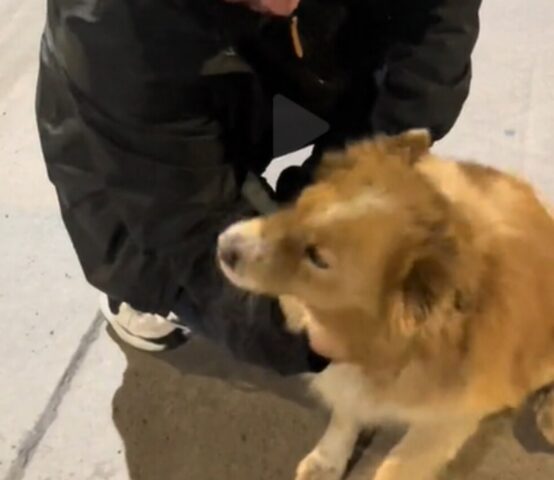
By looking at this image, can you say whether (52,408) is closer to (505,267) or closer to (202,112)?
(202,112)

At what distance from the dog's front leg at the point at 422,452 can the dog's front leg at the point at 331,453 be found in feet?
0.24

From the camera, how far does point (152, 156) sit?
1.18m

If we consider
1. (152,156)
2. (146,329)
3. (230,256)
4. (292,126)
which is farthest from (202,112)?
(146,329)

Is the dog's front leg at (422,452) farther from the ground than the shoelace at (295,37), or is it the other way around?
the shoelace at (295,37)

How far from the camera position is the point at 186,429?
4.99 feet

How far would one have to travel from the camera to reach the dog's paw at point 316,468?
1436mm

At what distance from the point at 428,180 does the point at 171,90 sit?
12.6 inches

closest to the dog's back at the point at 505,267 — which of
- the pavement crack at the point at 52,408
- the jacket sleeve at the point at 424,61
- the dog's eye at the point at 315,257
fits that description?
the dog's eye at the point at 315,257

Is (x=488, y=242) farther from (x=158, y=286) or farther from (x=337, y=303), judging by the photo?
(x=158, y=286)

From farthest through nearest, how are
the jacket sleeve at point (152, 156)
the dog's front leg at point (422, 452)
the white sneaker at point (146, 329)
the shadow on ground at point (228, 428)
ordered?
the white sneaker at point (146, 329) → the shadow on ground at point (228, 428) → the dog's front leg at point (422, 452) → the jacket sleeve at point (152, 156)

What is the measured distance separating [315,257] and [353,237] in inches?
2.5

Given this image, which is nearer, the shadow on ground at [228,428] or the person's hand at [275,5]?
the person's hand at [275,5]

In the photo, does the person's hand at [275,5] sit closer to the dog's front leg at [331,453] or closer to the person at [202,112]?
the person at [202,112]

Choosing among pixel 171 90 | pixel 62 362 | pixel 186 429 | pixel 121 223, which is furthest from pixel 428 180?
pixel 62 362
